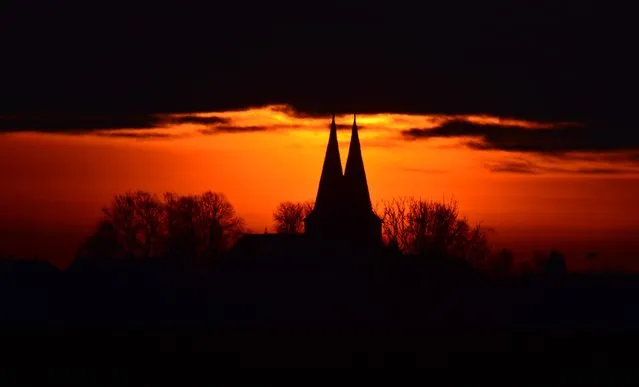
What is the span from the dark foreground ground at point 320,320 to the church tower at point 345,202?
5.92 metres

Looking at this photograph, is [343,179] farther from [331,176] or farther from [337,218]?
[337,218]

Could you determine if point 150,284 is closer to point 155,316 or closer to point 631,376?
point 155,316

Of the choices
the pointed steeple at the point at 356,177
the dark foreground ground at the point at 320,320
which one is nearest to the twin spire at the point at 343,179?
the pointed steeple at the point at 356,177

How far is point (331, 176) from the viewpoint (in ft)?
371

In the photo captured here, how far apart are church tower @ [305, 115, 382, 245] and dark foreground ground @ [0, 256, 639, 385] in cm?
592

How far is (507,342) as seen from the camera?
2613 inches

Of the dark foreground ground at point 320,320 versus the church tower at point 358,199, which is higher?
the church tower at point 358,199

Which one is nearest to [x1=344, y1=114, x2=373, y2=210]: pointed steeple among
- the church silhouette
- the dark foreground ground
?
the church silhouette

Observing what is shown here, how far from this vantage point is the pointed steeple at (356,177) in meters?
112

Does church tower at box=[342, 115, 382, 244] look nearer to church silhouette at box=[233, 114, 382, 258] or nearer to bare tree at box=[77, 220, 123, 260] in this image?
church silhouette at box=[233, 114, 382, 258]

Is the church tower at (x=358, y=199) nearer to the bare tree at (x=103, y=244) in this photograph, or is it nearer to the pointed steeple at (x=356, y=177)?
the pointed steeple at (x=356, y=177)

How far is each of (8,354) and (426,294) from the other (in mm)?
35536

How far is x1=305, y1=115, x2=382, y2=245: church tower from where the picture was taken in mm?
112062

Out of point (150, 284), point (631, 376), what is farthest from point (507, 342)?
Result: point (150, 284)
